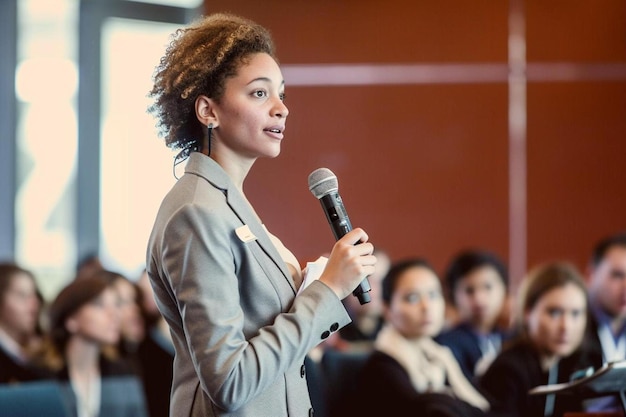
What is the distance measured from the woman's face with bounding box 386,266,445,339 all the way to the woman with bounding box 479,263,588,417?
0.37 m

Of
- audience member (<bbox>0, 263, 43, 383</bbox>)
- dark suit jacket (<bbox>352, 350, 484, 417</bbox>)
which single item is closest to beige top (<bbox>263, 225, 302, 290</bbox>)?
dark suit jacket (<bbox>352, 350, 484, 417</bbox>)

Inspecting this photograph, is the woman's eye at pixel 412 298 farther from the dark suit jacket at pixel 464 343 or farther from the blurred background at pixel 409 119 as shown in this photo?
the blurred background at pixel 409 119

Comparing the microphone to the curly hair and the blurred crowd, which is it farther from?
the blurred crowd

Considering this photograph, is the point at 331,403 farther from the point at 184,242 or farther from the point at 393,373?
the point at 184,242

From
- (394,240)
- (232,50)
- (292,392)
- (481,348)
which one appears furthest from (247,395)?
(394,240)

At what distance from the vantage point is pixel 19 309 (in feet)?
15.7

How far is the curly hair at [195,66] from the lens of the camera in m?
1.82

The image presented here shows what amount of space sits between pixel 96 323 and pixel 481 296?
2314 millimetres

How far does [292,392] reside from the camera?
5.81ft

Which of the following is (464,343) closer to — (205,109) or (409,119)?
(409,119)

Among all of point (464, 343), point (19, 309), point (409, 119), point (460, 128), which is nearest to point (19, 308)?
point (19, 309)

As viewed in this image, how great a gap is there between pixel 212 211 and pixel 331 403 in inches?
104

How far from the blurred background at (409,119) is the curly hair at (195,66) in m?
5.33

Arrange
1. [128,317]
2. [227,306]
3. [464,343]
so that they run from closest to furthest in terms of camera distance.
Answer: [227,306] < [128,317] < [464,343]
